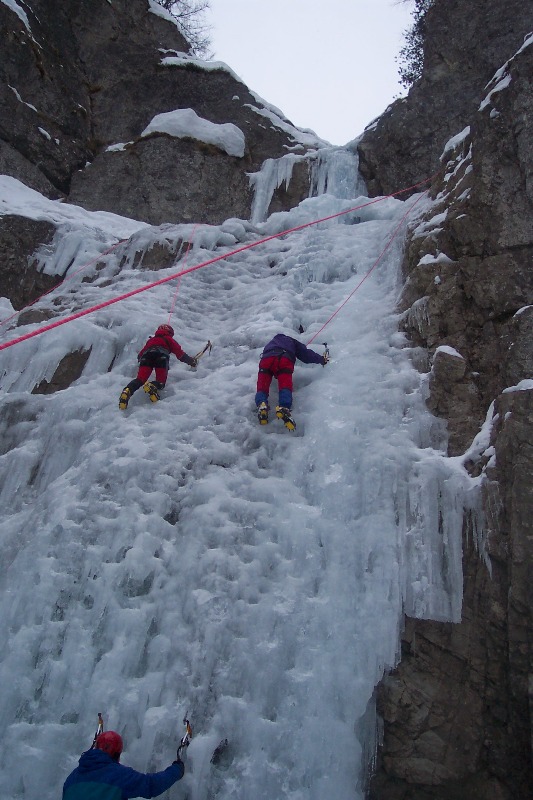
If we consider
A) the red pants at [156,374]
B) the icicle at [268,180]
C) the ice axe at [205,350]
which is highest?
the icicle at [268,180]

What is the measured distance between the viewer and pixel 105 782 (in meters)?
2.79

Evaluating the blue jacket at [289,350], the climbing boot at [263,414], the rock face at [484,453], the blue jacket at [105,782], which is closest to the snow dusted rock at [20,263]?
the blue jacket at [289,350]

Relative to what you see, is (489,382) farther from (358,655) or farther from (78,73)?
(78,73)

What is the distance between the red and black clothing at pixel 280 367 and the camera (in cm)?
521

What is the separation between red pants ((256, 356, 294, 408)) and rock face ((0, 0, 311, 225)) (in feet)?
21.6

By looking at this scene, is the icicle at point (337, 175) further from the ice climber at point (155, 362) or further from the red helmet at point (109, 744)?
the red helmet at point (109, 744)

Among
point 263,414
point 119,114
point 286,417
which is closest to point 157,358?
point 263,414

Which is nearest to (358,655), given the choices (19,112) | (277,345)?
(277,345)

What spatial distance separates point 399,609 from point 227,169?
32.9ft

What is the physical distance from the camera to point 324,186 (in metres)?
10.9

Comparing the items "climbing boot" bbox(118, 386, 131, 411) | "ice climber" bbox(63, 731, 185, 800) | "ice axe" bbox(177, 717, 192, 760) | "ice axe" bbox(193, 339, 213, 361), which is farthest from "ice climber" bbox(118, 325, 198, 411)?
"ice climber" bbox(63, 731, 185, 800)

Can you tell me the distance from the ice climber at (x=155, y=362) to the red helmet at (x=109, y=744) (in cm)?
301

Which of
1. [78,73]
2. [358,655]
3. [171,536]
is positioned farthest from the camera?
[78,73]

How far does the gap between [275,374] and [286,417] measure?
0.58 meters
